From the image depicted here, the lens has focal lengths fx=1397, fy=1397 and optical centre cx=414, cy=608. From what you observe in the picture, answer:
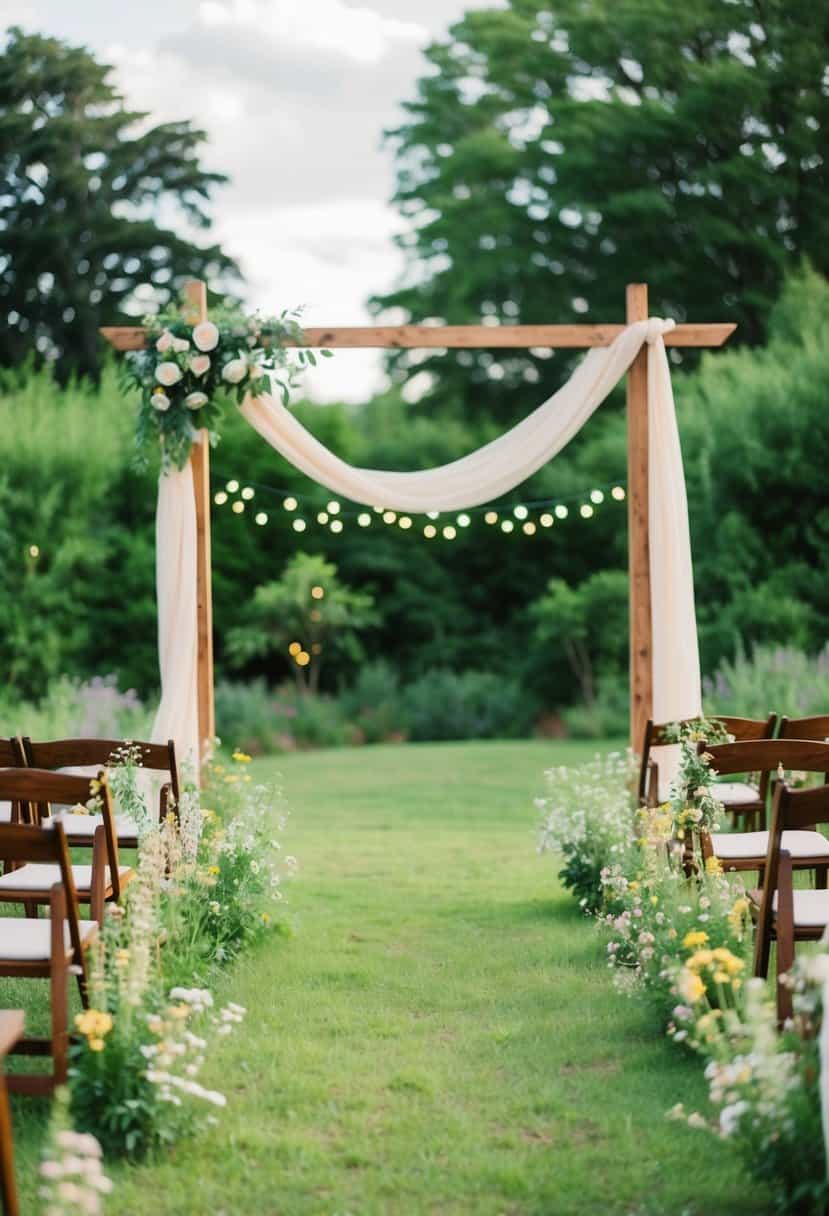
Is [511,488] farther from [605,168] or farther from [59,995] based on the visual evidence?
[605,168]

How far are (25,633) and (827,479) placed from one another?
7.60 metres

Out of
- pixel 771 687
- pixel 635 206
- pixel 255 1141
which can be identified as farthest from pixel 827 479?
pixel 255 1141

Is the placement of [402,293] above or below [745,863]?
above

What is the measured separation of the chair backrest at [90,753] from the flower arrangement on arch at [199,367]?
71.1 inches

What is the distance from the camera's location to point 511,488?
6.76m

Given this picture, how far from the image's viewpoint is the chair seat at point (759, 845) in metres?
4.84

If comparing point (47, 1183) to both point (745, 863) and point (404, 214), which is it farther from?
point (404, 214)

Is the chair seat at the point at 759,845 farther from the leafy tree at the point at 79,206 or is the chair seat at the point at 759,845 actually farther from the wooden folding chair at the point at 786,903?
the leafy tree at the point at 79,206

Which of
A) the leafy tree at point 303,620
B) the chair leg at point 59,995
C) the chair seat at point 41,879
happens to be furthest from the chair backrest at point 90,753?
the leafy tree at point 303,620

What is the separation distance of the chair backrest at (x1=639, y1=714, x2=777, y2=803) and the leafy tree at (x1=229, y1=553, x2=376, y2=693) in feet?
29.2

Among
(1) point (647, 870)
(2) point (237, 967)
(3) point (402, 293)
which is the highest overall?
(3) point (402, 293)

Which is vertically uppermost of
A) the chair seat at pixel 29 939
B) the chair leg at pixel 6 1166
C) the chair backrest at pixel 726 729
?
the chair backrest at pixel 726 729

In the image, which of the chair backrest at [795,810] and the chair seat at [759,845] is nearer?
the chair backrest at [795,810]

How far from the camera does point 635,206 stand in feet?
60.7
